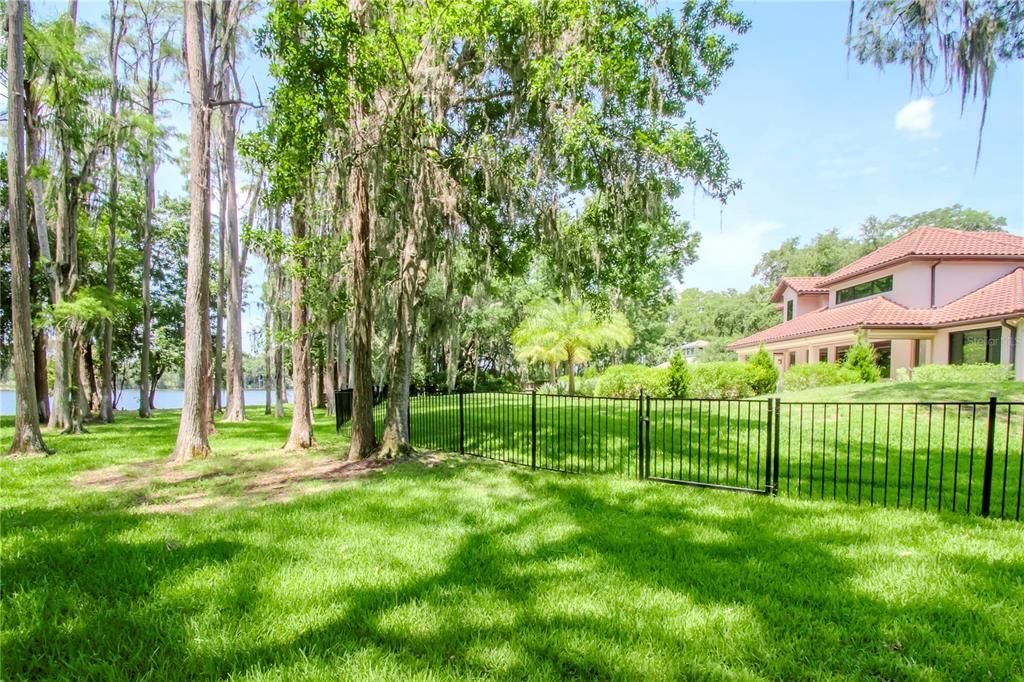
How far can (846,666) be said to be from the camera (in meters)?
2.26

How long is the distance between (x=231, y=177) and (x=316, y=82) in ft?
36.3

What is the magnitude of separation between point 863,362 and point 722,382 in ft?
14.0

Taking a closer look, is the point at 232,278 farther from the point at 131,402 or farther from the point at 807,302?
the point at 131,402

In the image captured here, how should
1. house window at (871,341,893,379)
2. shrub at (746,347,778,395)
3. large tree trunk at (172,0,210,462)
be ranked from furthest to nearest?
house window at (871,341,893,379)
shrub at (746,347,778,395)
large tree trunk at (172,0,210,462)

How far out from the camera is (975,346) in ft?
51.3

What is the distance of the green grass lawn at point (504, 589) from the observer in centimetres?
226

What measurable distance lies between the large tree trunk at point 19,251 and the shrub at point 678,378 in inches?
641

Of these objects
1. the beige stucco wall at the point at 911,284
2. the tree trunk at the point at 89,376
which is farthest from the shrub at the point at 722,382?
the tree trunk at the point at 89,376

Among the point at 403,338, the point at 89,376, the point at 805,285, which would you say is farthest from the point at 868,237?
the point at 89,376

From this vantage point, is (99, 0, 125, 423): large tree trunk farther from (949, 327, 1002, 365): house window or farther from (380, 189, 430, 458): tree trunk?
(949, 327, 1002, 365): house window

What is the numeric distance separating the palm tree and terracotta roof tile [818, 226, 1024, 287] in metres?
10.4

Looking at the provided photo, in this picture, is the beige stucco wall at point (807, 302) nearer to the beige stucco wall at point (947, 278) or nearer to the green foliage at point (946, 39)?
the beige stucco wall at point (947, 278)

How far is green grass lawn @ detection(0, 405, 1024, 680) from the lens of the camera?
7.43 ft

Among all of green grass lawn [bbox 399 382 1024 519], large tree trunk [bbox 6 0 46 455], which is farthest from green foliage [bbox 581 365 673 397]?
large tree trunk [bbox 6 0 46 455]
